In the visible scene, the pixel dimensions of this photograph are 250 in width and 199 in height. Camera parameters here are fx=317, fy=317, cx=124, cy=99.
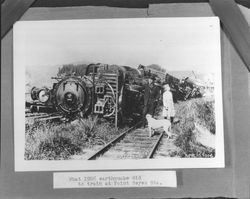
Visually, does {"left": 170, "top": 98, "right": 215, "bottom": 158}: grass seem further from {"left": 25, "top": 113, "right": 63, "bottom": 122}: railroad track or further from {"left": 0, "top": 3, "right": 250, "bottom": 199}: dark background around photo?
{"left": 25, "top": 113, "right": 63, "bottom": 122}: railroad track

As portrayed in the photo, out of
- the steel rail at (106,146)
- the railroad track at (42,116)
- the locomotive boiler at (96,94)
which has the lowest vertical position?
the steel rail at (106,146)

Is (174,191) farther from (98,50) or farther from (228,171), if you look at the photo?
(98,50)

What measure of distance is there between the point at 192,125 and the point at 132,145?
0.08 m

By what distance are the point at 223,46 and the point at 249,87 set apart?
0.06m

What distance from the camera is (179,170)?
1.36 feet

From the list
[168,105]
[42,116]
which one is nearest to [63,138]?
[42,116]

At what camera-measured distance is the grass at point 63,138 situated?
1.36 feet

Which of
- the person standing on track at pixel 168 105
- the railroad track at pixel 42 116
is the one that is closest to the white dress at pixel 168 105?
the person standing on track at pixel 168 105

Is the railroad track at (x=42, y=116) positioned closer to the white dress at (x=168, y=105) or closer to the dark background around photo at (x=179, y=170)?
the dark background around photo at (x=179, y=170)

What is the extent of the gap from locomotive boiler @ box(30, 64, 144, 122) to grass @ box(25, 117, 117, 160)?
0.02 metres

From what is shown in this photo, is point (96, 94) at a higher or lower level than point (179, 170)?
higher

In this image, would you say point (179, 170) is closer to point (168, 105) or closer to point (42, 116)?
point (168, 105)

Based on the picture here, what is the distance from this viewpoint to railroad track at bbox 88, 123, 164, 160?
42cm

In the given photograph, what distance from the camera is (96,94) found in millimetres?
418
